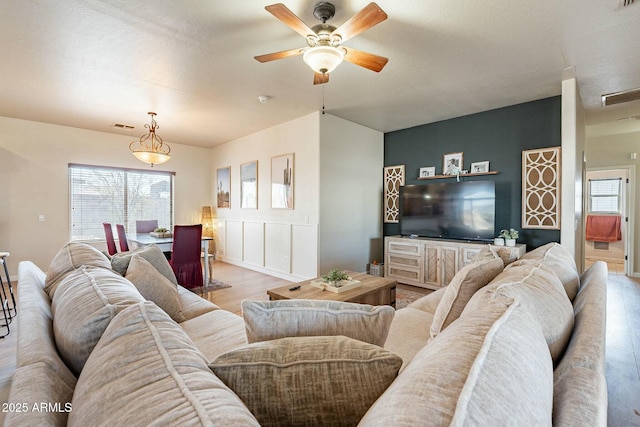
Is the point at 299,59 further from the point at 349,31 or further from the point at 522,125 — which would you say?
the point at 522,125

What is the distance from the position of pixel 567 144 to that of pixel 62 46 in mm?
5208

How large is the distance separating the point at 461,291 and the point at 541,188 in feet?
11.0

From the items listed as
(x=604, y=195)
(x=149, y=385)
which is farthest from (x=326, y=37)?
(x=604, y=195)

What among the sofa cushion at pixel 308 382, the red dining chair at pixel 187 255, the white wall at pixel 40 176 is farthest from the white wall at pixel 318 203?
the sofa cushion at pixel 308 382

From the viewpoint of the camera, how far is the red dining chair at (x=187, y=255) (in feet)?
12.2

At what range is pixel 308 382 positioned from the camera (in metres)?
0.66

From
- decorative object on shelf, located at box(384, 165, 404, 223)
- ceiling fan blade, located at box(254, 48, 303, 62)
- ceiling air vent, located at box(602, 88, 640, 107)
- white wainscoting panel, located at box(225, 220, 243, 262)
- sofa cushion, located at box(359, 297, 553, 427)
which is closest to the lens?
sofa cushion, located at box(359, 297, 553, 427)

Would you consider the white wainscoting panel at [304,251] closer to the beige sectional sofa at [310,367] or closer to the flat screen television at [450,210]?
the flat screen television at [450,210]

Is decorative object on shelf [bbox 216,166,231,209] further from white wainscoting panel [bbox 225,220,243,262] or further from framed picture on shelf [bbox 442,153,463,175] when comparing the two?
framed picture on shelf [bbox 442,153,463,175]

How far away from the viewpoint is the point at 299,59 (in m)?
2.84

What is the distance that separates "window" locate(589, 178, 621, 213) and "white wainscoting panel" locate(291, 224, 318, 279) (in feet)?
21.7

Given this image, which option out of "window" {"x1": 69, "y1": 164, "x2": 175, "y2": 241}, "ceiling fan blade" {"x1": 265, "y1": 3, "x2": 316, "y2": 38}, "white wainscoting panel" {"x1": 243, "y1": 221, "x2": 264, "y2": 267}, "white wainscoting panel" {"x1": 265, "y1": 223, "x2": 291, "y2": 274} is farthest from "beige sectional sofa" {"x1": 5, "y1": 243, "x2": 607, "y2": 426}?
"window" {"x1": 69, "y1": 164, "x2": 175, "y2": 241}

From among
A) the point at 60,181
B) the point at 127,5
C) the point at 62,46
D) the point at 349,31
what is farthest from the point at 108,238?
the point at 349,31

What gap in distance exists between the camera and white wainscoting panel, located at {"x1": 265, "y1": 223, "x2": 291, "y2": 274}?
5.04 meters
